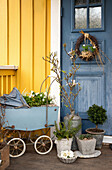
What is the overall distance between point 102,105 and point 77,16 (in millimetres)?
1414

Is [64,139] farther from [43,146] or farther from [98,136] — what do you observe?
[98,136]

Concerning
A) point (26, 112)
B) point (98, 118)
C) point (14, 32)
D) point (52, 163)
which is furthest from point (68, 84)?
point (14, 32)

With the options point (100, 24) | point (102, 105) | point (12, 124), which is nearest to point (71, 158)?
point (12, 124)

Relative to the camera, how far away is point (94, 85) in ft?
11.1

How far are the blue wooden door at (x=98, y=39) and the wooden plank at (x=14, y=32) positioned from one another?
2.35 ft

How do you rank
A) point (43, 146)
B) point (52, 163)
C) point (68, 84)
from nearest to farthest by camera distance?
point (52, 163), point (43, 146), point (68, 84)

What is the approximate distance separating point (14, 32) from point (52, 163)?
2.08m

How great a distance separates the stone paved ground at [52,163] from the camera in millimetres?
2535

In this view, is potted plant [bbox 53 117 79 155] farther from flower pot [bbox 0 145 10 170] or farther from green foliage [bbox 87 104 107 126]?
flower pot [bbox 0 145 10 170]

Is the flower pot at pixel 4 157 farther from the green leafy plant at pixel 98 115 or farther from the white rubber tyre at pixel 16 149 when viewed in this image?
the green leafy plant at pixel 98 115

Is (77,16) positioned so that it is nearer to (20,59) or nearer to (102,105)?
(20,59)

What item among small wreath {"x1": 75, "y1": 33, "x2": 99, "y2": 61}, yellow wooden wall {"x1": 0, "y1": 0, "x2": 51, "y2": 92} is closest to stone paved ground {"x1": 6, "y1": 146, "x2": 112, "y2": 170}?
yellow wooden wall {"x1": 0, "y1": 0, "x2": 51, "y2": 92}

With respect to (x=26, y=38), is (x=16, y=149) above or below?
below

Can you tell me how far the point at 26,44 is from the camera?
3527 mm
